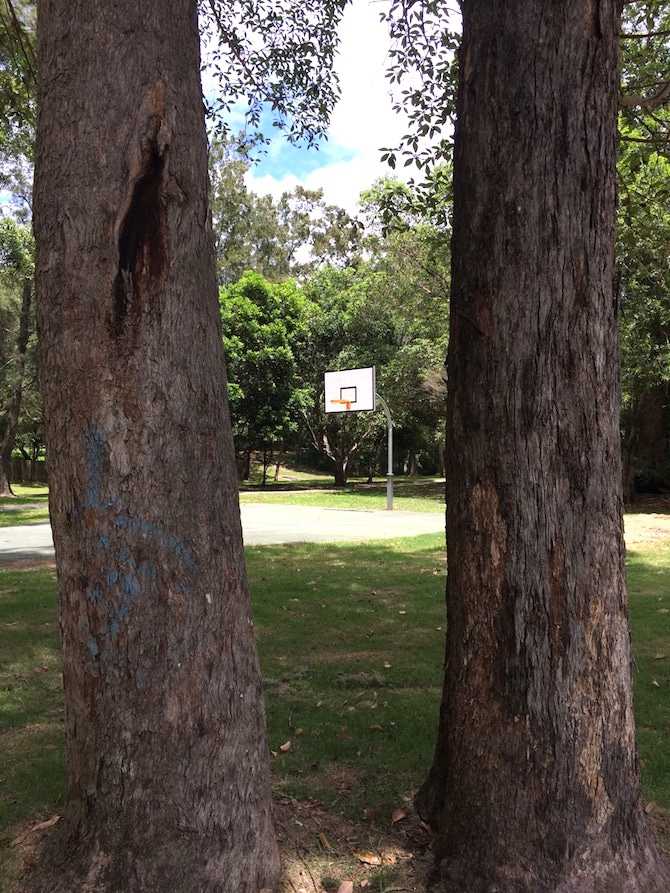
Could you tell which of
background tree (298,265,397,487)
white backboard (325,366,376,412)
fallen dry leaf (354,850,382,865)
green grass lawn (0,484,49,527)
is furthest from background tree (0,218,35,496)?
fallen dry leaf (354,850,382,865)

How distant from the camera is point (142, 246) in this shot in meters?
2.29

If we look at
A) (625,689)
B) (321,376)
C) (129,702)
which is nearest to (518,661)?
(625,689)

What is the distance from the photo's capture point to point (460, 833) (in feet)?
8.52

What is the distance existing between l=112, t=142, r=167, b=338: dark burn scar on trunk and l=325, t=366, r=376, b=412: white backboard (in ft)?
65.7

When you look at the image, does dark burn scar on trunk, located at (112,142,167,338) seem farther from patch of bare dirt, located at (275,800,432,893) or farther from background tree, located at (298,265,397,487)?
background tree, located at (298,265,397,487)

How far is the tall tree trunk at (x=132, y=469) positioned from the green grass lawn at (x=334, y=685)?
0.92 metres

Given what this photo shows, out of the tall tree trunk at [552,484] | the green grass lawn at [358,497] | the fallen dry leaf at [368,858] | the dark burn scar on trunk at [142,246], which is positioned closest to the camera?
the dark burn scar on trunk at [142,246]

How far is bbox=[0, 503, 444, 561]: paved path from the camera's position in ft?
40.5

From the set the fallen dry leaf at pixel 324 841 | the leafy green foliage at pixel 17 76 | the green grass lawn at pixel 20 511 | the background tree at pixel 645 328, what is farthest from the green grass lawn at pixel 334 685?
the green grass lawn at pixel 20 511

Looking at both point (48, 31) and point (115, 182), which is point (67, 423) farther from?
point (48, 31)

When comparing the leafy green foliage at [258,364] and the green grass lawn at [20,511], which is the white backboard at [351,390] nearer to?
the leafy green foliage at [258,364]

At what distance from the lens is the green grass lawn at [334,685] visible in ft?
11.4

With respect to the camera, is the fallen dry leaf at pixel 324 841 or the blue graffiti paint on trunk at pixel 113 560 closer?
the blue graffiti paint on trunk at pixel 113 560

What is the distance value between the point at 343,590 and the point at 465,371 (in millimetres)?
5886
